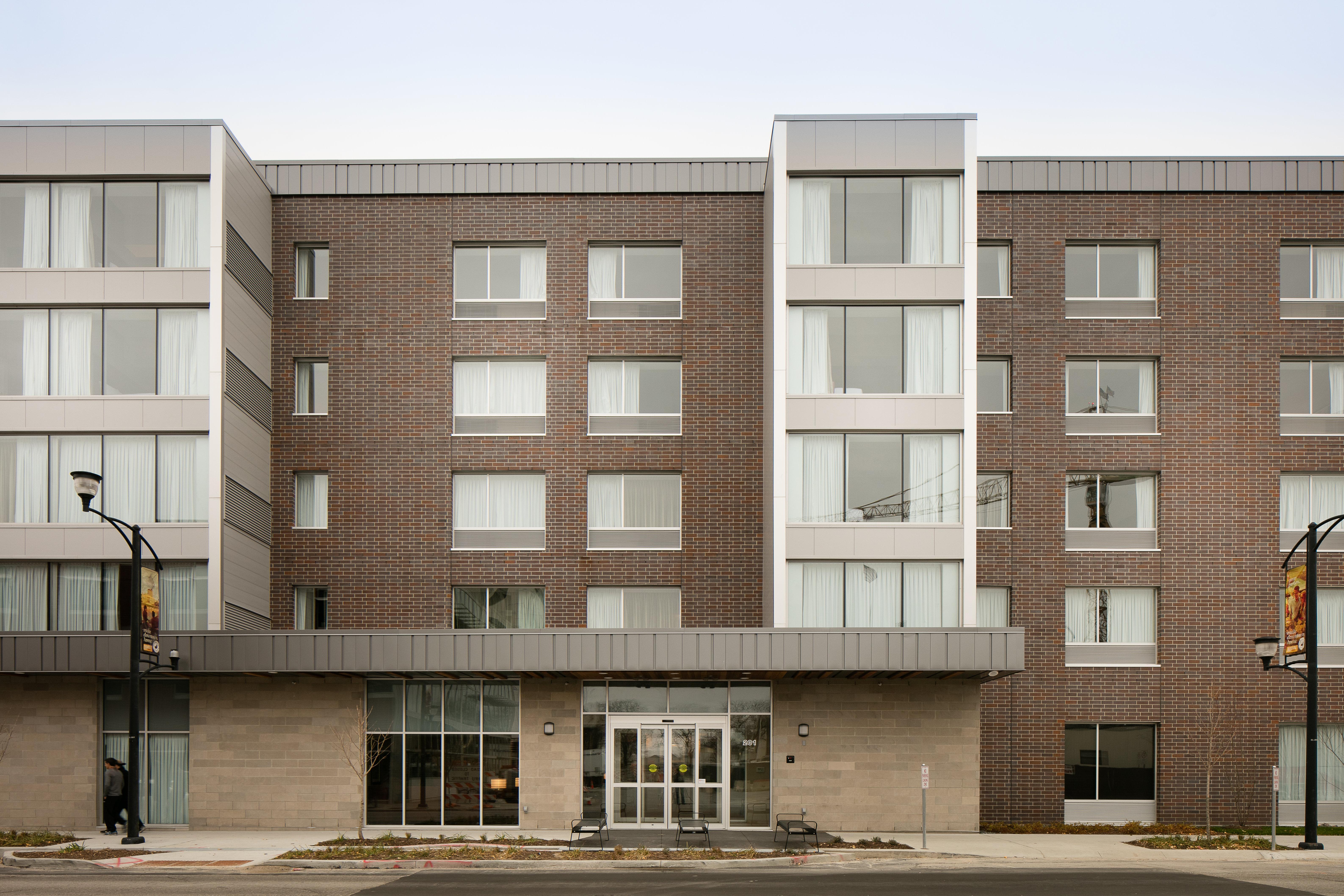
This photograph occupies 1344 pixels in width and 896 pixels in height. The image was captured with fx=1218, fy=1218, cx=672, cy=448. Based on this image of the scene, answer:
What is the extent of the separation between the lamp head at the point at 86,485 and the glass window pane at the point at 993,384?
19.7 meters

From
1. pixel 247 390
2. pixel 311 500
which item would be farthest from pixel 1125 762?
pixel 247 390

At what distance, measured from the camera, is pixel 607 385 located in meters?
30.0

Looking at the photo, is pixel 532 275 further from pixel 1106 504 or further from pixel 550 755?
pixel 1106 504

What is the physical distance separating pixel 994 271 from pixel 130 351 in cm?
2049

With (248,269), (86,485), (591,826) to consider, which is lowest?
(591,826)

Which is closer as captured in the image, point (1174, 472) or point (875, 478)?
point (875, 478)

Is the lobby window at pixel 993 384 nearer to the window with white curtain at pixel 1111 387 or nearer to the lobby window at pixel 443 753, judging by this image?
the window with white curtain at pixel 1111 387

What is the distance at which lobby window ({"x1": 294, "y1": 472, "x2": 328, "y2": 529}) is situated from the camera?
29.8 meters

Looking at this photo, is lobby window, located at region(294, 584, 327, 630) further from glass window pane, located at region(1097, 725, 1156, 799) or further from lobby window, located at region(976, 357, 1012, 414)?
glass window pane, located at region(1097, 725, 1156, 799)

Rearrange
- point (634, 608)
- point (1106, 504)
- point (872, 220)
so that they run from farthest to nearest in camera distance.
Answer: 1. point (1106, 504)
2. point (634, 608)
3. point (872, 220)

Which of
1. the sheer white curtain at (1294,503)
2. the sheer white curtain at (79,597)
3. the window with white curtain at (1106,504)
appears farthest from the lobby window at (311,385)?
the sheer white curtain at (1294,503)

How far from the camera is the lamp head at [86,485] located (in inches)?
868

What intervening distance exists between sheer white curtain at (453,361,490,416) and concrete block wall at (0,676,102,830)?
33.6 ft

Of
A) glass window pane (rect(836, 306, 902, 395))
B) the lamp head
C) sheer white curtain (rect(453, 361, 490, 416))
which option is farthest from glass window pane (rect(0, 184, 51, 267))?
glass window pane (rect(836, 306, 902, 395))
